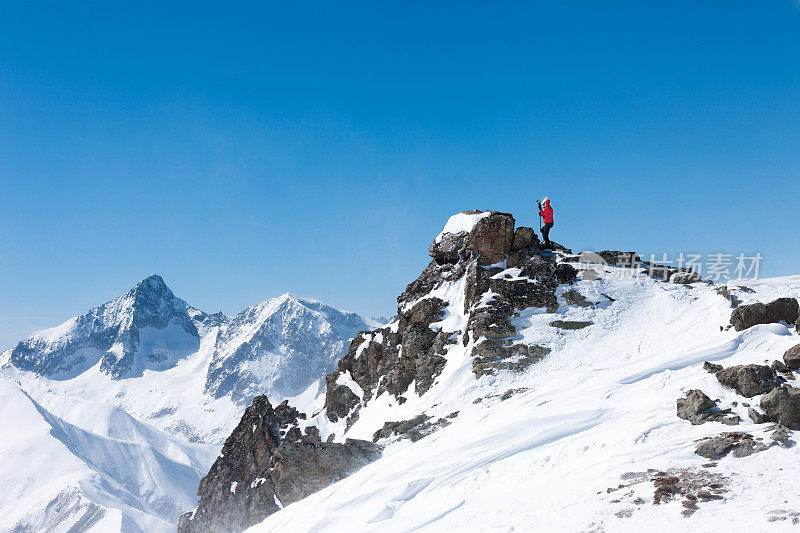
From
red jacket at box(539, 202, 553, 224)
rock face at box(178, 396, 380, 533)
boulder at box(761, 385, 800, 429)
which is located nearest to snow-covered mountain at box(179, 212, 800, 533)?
boulder at box(761, 385, 800, 429)

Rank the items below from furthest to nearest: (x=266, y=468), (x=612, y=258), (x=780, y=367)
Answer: (x=612, y=258) → (x=266, y=468) → (x=780, y=367)

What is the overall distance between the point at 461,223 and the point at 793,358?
2390cm

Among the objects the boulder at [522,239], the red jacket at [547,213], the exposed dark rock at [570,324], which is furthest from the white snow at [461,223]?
the exposed dark rock at [570,324]

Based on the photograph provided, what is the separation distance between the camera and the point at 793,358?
15.7m

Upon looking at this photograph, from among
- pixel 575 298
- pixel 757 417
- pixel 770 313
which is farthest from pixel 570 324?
pixel 757 417

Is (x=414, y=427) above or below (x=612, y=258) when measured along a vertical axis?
below

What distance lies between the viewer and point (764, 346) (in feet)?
61.8

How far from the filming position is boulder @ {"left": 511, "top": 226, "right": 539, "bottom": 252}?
35281mm

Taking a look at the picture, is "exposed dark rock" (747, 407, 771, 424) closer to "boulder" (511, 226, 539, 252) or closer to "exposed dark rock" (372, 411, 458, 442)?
"exposed dark rock" (372, 411, 458, 442)

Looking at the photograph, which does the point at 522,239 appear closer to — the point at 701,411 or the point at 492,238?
the point at 492,238

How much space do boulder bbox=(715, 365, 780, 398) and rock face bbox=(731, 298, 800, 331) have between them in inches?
265

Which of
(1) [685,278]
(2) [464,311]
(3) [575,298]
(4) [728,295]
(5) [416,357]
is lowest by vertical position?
(4) [728,295]

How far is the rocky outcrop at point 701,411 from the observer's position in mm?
13843

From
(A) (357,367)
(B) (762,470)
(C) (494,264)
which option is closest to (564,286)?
(C) (494,264)
